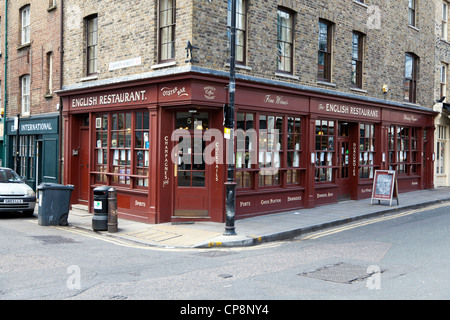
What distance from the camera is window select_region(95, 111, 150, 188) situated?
45.0 feet

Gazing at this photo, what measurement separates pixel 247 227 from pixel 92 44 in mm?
8588

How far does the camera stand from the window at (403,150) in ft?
66.9

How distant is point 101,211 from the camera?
11828 millimetres

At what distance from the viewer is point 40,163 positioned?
1948 centimetres

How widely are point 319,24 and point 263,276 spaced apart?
37.9 feet

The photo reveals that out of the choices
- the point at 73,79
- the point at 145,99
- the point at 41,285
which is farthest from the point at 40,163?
the point at 41,285

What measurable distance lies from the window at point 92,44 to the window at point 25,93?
20.4ft

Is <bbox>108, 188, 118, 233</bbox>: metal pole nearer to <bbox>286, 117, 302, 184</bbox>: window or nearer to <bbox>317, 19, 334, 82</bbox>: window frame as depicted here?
<bbox>286, 117, 302, 184</bbox>: window

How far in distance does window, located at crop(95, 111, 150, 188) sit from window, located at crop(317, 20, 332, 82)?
266 inches

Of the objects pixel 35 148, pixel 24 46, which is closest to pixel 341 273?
pixel 35 148

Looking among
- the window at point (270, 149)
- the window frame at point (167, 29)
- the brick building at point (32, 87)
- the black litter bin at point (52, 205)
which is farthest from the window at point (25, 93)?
the window at point (270, 149)

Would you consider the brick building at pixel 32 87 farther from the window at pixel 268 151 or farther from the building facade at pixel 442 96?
the building facade at pixel 442 96

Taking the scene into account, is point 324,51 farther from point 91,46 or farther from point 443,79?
point 443,79

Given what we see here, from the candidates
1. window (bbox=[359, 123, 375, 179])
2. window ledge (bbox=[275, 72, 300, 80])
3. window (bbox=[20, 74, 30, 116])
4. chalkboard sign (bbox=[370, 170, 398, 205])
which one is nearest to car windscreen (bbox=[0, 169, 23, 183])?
window (bbox=[20, 74, 30, 116])
